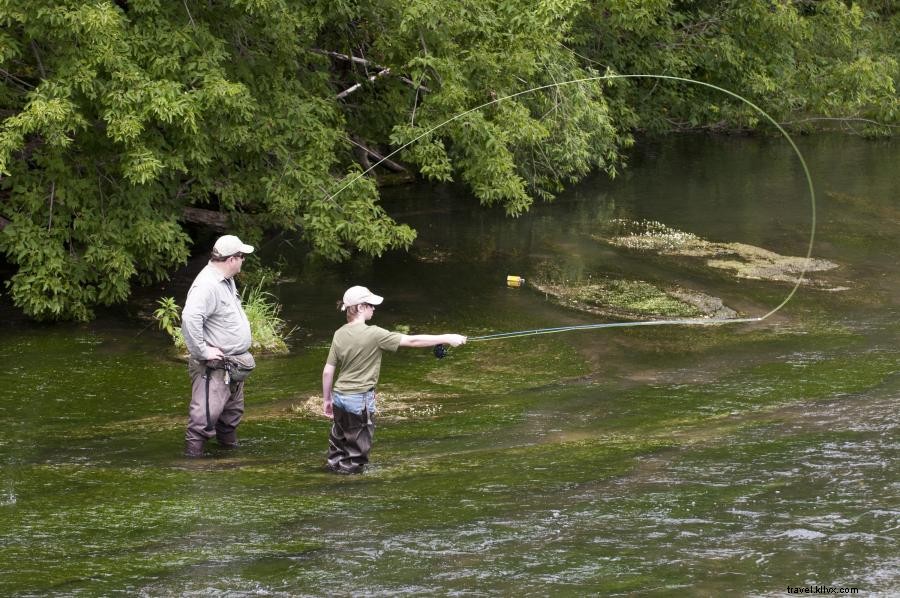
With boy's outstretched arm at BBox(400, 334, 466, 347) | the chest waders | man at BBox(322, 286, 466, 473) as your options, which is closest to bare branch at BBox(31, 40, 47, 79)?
the chest waders

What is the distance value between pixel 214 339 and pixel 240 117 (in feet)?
18.5

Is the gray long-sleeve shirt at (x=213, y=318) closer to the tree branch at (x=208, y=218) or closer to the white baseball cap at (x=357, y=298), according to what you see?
the white baseball cap at (x=357, y=298)

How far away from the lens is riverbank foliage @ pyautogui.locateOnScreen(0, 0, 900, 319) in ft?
38.7

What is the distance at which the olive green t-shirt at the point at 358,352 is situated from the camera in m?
7.39

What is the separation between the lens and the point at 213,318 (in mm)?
7848

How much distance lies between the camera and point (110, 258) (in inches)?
509

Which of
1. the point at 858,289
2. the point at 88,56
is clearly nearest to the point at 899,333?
the point at 858,289

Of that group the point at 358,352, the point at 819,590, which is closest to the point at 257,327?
the point at 358,352

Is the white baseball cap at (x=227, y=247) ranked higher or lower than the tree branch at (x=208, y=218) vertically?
lower

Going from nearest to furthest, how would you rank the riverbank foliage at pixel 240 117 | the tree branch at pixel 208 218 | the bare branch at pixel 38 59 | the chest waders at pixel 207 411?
the chest waders at pixel 207 411 → the riverbank foliage at pixel 240 117 → the bare branch at pixel 38 59 → the tree branch at pixel 208 218

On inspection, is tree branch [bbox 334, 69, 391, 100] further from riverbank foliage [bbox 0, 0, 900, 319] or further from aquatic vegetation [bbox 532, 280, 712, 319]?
aquatic vegetation [bbox 532, 280, 712, 319]

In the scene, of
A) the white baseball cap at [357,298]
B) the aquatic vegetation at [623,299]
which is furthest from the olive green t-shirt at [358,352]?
the aquatic vegetation at [623,299]

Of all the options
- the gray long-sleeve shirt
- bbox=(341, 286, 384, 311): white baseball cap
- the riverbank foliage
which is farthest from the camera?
the riverbank foliage

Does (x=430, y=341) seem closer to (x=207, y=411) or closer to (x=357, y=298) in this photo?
(x=357, y=298)
